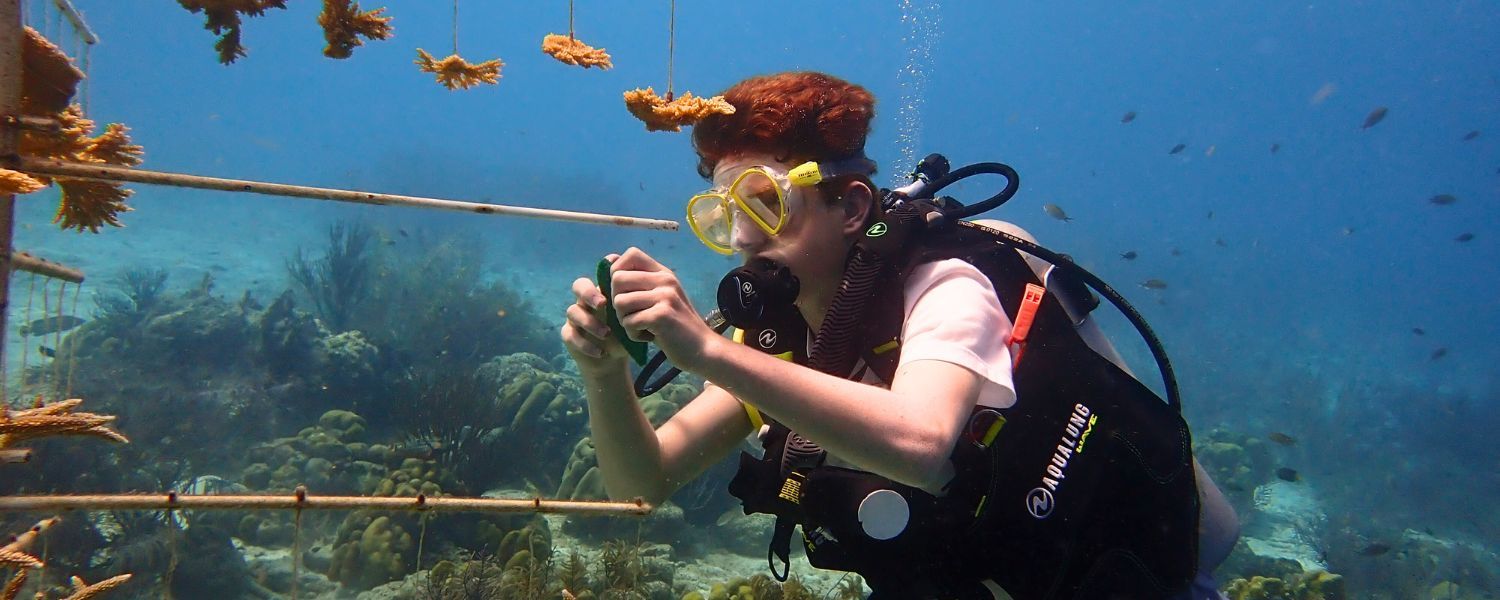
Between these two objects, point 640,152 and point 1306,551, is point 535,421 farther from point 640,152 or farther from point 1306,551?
point 640,152

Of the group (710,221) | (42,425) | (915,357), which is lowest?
(42,425)

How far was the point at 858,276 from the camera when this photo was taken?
6.66ft

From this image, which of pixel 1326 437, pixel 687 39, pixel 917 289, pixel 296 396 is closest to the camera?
pixel 917 289

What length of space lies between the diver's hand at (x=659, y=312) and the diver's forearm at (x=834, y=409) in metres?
0.04

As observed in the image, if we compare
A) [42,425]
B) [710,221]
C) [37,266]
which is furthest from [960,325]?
[37,266]

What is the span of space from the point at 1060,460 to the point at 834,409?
3.23 ft

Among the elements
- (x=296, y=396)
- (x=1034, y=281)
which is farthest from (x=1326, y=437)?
(x=296, y=396)

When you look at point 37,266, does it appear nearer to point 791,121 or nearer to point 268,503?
point 268,503

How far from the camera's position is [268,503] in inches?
53.9

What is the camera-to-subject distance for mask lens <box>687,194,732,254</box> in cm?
238

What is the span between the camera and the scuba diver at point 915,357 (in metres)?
1.89

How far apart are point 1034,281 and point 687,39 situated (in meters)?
141

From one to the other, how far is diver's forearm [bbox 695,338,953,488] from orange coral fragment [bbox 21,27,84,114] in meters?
1.95

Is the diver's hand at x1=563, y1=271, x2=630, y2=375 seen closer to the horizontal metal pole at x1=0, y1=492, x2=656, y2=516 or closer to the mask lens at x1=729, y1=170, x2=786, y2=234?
the horizontal metal pole at x1=0, y1=492, x2=656, y2=516
